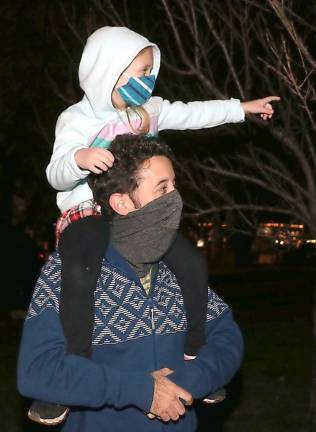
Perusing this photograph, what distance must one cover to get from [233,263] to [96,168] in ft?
112

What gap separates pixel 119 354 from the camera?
8.38 feet

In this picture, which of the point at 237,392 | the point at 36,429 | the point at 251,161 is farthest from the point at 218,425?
the point at 251,161

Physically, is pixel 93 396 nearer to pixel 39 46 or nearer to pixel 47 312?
pixel 47 312

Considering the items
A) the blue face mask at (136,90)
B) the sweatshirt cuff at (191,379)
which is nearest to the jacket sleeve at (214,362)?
the sweatshirt cuff at (191,379)

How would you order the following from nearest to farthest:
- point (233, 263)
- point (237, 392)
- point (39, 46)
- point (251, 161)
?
point (251, 161) → point (237, 392) → point (39, 46) → point (233, 263)

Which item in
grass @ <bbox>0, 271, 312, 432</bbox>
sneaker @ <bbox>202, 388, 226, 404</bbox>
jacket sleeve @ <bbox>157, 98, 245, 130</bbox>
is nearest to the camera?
sneaker @ <bbox>202, 388, 226, 404</bbox>

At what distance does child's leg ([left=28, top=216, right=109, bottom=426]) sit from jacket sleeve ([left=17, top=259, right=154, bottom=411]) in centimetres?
4

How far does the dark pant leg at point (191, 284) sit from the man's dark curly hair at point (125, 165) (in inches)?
11.4

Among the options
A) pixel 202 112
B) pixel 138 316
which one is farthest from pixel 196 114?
pixel 138 316

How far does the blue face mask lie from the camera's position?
2963 mm

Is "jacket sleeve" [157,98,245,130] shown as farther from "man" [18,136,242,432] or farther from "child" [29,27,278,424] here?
"man" [18,136,242,432]

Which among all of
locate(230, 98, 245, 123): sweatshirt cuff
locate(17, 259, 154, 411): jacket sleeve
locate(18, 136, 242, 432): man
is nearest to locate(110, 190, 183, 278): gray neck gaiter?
locate(18, 136, 242, 432): man

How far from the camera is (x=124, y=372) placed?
244cm

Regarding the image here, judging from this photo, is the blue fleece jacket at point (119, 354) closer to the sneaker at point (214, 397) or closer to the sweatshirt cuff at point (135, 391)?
the sweatshirt cuff at point (135, 391)
